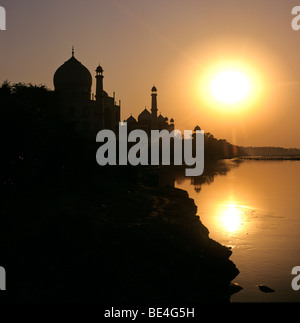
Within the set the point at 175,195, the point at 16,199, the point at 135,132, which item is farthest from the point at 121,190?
the point at 135,132

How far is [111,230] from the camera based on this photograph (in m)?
20.0

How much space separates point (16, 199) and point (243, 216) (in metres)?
20.5

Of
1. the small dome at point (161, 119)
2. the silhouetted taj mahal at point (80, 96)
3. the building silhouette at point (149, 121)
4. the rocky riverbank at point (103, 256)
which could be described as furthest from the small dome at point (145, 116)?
the rocky riverbank at point (103, 256)

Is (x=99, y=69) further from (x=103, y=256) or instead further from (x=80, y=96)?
(x=103, y=256)

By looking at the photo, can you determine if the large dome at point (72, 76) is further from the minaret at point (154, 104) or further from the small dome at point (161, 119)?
the small dome at point (161, 119)

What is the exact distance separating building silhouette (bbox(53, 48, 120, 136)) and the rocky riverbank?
44325 millimetres

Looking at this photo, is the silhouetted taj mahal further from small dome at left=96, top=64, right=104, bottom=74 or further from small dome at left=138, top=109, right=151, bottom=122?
small dome at left=138, top=109, right=151, bottom=122

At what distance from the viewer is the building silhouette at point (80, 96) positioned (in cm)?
6731

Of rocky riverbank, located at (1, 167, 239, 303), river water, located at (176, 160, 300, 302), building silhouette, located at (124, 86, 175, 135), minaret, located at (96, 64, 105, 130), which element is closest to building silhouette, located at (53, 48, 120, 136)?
minaret, located at (96, 64, 105, 130)

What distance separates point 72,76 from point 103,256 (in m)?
53.2

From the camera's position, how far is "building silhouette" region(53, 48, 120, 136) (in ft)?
221

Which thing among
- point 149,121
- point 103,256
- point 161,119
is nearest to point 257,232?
point 103,256
